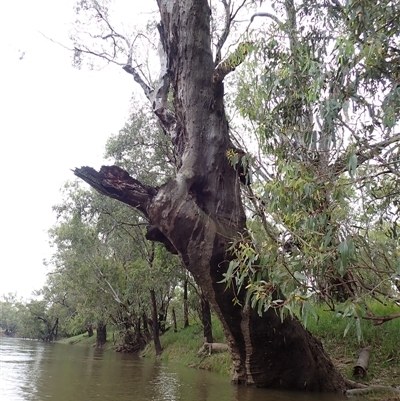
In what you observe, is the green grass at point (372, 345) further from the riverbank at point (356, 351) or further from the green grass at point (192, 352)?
the green grass at point (192, 352)

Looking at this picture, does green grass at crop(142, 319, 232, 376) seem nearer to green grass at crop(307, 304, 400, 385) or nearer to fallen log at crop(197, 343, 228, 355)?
fallen log at crop(197, 343, 228, 355)

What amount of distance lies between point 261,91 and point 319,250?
77.3 inches

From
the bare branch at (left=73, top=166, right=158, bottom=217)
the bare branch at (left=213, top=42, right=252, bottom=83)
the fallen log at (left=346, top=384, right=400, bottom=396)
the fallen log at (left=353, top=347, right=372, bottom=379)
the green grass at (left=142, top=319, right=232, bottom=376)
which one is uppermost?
the bare branch at (left=213, top=42, right=252, bottom=83)

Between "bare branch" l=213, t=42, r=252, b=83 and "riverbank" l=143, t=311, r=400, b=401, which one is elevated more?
"bare branch" l=213, t=42, r=252, b=83

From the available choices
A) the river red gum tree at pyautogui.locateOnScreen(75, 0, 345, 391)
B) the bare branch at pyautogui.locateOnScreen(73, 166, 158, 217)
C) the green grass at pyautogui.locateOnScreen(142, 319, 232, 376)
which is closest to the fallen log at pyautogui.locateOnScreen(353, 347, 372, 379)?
the river red gum tree at pyautogui.locateOnScreen(75, 0, 345, 391)

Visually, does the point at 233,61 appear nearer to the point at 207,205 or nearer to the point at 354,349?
the point at 207,205

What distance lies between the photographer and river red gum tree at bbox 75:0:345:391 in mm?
5559

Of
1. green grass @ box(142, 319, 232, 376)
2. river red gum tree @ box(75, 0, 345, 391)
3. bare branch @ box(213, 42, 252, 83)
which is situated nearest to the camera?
bare branch @ box(213, 42, 252, 83)

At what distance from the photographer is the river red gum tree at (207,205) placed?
556 centimetres

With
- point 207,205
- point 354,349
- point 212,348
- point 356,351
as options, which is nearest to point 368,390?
point 356,351

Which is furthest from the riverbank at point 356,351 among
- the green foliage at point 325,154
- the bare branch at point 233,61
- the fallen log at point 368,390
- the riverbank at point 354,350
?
the bare branch at point 233,61

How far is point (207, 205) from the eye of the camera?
614 cm

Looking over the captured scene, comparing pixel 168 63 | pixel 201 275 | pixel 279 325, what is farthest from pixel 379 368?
pixel 168 63

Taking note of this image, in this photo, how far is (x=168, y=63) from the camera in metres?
7.07
